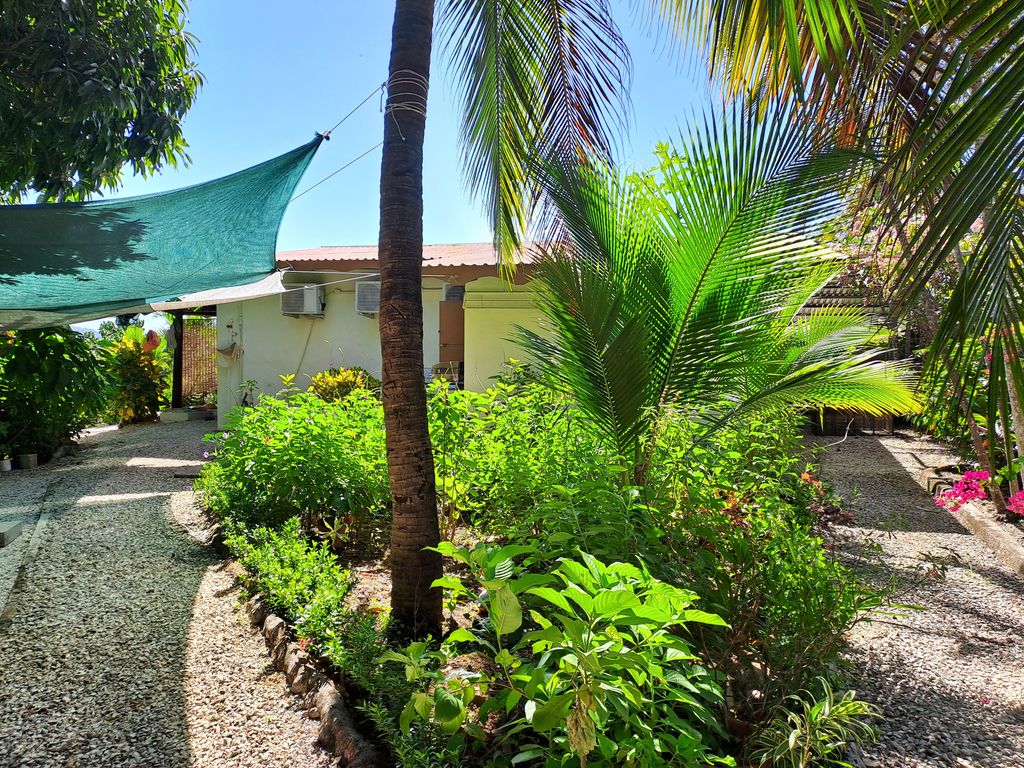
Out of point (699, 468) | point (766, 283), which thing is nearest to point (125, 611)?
point (699, 468)

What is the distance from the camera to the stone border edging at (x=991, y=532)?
403cm

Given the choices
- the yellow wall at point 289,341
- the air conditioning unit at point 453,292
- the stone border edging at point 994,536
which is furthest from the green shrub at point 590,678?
the yellow wall at point 289,341

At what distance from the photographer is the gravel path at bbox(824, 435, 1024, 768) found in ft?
6.81

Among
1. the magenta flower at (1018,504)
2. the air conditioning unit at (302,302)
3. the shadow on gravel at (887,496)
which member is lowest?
the shadow on gravel at (887,496)

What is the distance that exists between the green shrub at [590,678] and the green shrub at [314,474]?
1889 millimetres

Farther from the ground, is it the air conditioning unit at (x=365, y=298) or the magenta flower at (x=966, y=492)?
the air conditioning unit at (x=365, y=298)

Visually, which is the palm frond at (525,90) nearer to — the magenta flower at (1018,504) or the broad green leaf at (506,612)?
the broad green leaf at (506,612)

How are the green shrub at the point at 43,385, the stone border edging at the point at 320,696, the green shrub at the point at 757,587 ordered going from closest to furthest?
the stone border edging at the point at 320,696 → the green shrub at the point at 757,587 → the green shrub at the point at 43,385

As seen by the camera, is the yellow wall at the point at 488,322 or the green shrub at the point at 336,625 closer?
the green shrub at the point at 336,625

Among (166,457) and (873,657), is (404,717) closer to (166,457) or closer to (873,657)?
(873,657)

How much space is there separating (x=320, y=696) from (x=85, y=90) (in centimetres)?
436

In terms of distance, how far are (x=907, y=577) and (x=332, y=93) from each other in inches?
199

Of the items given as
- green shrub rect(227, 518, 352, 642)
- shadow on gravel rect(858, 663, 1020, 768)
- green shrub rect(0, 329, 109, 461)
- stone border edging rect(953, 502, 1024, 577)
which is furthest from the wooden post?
shadow on gravel rect(858, 663, 1020, 768)

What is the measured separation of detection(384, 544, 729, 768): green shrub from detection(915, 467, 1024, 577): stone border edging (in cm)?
345
